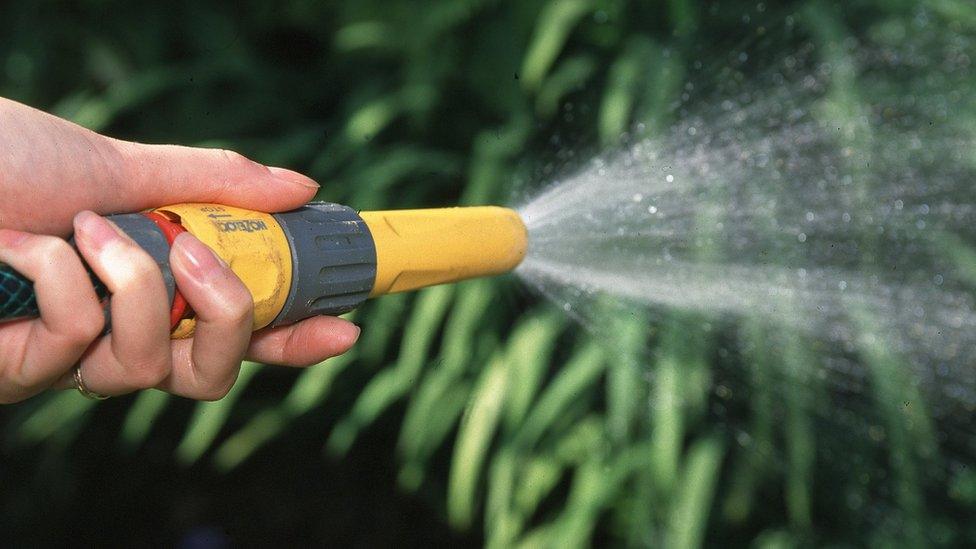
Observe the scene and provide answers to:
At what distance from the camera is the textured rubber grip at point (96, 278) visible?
2.29 feet

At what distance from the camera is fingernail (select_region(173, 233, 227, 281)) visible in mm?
714

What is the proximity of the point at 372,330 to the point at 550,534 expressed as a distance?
53 cm

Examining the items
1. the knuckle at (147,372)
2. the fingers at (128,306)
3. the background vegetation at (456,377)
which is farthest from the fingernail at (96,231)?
the background vegetation at (456,377)

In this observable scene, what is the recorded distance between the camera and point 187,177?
2.94 feet

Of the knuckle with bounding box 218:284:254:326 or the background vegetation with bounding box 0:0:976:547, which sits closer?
the knuckle with bounding box 218:284:254:326

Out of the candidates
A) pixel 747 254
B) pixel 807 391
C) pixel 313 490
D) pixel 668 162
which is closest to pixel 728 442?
pixel 807 391

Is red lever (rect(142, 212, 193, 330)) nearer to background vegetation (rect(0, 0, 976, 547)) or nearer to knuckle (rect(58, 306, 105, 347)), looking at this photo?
knuckle (rect(58, 306, 105, 347))

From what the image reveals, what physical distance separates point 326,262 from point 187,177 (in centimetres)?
19

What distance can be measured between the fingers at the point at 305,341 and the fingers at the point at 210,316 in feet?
0.33

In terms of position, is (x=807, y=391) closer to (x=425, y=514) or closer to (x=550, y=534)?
(x=550, y=534)

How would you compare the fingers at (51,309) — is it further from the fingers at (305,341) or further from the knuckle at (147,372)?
the fingers at (305,341)

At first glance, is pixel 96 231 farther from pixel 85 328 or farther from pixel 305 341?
pixel 305 341

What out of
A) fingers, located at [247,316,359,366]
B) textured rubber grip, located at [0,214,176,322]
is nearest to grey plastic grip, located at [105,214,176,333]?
textured rubber grip, located at [0,214,176,322]

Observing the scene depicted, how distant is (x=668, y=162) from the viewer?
156 cm
